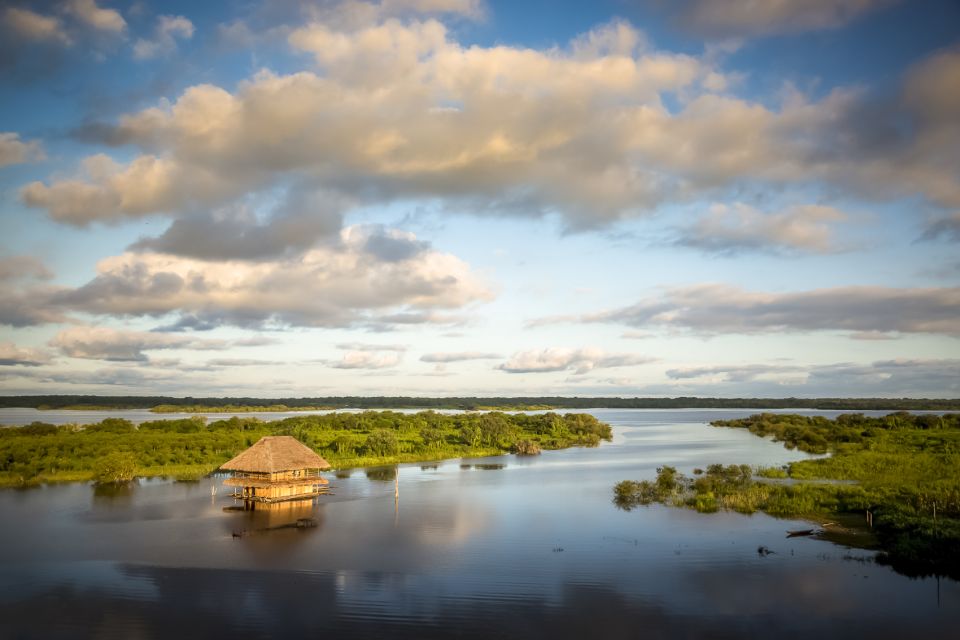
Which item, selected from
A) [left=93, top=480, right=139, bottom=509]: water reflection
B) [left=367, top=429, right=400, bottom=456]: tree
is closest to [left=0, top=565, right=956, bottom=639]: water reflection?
[left=93, top=480, right=139, bottom=509]: water reflection

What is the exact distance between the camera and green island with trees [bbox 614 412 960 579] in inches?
1100

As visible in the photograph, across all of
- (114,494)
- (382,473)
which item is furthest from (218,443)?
(114,494)

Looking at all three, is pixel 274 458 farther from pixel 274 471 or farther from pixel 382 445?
pixel 382 445

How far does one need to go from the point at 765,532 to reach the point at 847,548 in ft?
13.9

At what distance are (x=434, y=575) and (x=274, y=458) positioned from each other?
18896mm

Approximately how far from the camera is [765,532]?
3316cm

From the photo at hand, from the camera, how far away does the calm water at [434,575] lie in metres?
20.7

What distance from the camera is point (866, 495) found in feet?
125

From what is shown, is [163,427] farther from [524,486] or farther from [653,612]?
[653,612]

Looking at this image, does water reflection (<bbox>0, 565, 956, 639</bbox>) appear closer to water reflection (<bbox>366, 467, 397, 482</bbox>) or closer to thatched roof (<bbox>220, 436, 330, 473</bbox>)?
thatched roof (<bbox>220, 436, 330, 473</bbox>)

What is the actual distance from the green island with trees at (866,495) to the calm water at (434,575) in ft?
6.05

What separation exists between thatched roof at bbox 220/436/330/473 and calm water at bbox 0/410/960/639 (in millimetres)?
2831

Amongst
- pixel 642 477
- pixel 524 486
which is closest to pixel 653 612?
pixel 524 486

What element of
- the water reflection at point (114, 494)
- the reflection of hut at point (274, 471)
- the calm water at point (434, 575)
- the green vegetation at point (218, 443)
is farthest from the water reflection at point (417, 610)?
the green vegetation at point (218, 443)
